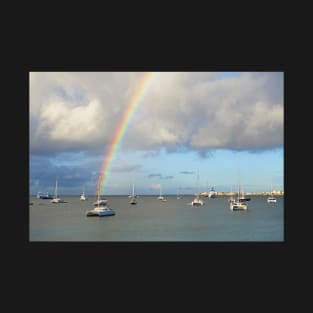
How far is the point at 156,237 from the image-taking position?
39031 millimetres

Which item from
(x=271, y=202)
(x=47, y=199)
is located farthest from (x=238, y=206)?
(x=47, y=199)

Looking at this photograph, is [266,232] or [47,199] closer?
[266,232]

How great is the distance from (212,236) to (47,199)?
118m

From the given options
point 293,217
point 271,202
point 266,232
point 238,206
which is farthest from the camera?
point 271,202

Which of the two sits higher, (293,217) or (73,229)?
(293,217)

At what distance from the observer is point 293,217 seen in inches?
618

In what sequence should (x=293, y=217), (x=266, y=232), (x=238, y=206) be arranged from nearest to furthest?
(x=293, y=217) < (x=266, y=232) < (x=238, y=206)

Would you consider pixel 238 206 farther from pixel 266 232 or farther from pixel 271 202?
pixel 271 202

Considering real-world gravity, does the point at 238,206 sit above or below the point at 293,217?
below

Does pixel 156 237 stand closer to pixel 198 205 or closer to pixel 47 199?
pixel 198 205

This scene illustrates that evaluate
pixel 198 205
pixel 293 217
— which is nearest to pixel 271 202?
pixel 198 205

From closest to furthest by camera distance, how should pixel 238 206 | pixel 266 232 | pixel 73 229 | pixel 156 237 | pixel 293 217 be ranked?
pixel 293 217 < pixel 156 237 < pixel 266 232 < pixel 73 229 < pixel 238 206

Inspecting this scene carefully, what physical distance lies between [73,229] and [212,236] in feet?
55.2

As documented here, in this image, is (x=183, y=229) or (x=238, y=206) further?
(x=238, y=206)
